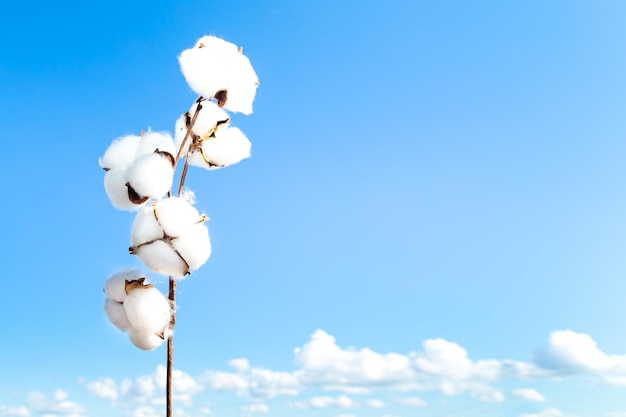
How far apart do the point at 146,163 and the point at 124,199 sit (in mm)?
Answer: 172

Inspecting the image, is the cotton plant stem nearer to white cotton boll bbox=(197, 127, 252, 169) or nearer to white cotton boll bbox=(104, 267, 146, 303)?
white cotton boll bbox=(104, 267, 146, 303)

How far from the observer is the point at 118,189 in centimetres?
196

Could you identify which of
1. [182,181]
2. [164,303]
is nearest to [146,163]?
[182,181]

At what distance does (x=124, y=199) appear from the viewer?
196cm

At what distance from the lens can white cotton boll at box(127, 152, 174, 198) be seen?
6.07 feet

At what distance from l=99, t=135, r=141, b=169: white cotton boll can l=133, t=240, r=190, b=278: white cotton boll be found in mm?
336

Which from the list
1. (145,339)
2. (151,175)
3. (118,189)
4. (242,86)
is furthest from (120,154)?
(145,339)

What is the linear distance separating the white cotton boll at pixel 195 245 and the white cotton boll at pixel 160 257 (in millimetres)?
20

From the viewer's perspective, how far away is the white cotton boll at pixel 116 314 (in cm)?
192

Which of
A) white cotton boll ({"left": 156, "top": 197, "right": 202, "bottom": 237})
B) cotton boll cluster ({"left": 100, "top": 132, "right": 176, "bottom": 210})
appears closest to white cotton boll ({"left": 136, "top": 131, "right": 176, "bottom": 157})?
cotton boll cluster ({"left": 100, "top": 132, "right": 176, "bottom": 210})

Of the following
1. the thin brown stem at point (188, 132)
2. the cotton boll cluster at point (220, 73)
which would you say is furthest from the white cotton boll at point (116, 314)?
the cotton boll cluster at point (220, 73)

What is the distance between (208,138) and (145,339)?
0.64m

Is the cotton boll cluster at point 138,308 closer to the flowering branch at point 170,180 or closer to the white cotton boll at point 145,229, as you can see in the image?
the flowering branch at point 170,180

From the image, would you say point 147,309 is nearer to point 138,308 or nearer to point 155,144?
point 138,308
